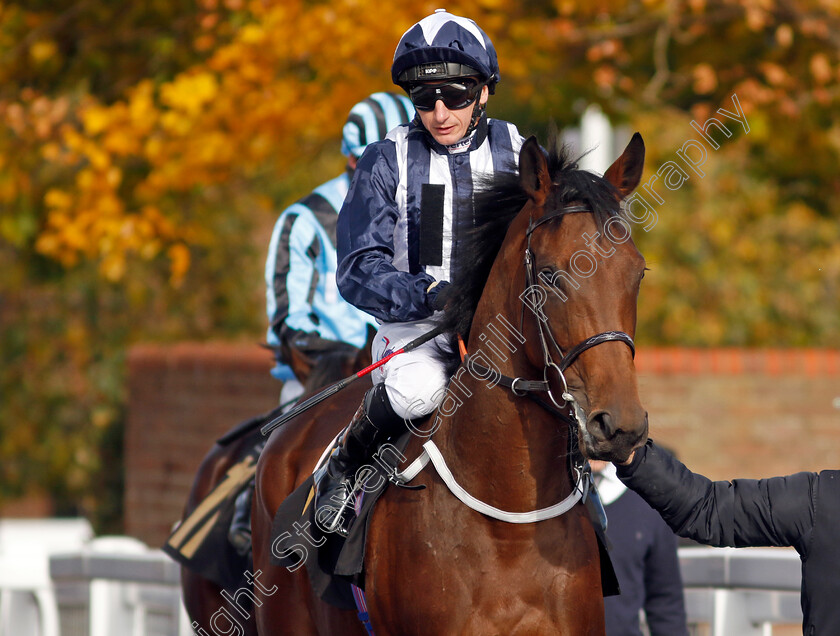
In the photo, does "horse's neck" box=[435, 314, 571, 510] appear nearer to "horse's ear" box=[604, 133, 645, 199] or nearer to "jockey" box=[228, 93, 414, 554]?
"horse's ear" box=[604, 133, 645, 199]

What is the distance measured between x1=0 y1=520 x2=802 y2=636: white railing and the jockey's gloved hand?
2.09 m

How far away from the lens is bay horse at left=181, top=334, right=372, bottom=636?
4.74 m

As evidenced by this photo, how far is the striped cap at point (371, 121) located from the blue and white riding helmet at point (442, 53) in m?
1.47

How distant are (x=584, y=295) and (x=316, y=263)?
7.92 ft

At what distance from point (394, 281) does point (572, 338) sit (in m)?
0.63

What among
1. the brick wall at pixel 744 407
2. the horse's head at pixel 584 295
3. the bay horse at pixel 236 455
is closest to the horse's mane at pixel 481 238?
the horse's head at pixel 584 295

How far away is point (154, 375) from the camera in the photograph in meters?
10.3

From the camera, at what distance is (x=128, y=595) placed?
6445mm

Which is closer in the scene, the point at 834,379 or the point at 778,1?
the point at 778,1

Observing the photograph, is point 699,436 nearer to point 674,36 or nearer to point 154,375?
point 674,36

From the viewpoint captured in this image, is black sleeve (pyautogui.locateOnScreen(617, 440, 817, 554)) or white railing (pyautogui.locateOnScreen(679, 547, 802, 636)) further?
white railing (pyautogui.locateOnScreen(679, 547, 802, 636))

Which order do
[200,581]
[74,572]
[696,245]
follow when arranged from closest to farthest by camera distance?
[200,581]
[74,572]
[696,245]

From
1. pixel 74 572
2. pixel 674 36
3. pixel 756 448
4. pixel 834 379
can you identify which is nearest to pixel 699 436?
pixel 756 448

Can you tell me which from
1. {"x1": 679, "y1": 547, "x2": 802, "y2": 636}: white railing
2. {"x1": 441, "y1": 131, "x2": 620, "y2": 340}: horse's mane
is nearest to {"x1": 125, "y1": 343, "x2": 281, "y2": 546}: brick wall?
{"x1": 679, "y1": 547, "x2": 802, "y2": 636}: white railing
